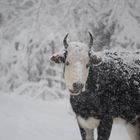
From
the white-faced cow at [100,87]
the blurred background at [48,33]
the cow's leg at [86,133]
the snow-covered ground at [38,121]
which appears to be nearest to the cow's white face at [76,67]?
the white-faced cow at [100,87]

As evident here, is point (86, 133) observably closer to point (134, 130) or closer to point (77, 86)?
point (134, 130)

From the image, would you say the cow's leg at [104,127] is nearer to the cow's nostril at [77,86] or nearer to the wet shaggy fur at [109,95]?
the wet shaggy fur at [109,95]

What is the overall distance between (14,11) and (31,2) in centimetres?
69

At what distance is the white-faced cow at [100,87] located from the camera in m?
6.57

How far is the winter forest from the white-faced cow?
4694mm

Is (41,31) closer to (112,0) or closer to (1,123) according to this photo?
(112,0)

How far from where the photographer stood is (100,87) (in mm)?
6930

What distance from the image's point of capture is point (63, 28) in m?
14.5

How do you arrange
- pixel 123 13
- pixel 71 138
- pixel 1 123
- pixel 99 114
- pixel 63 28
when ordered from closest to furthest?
pixel 99 114 < pixel 71 138 < pixel 1 123 < pixel 123 13 < pixel 63 28

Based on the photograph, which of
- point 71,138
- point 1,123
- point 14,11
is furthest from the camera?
point 14,11

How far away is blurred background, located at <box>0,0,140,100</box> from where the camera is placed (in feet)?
44.7

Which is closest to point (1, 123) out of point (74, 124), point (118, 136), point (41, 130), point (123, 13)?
point (41, 130)

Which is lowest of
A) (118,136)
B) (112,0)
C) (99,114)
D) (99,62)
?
(118,136)

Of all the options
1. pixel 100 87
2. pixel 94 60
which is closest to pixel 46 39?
pixel 100 87
